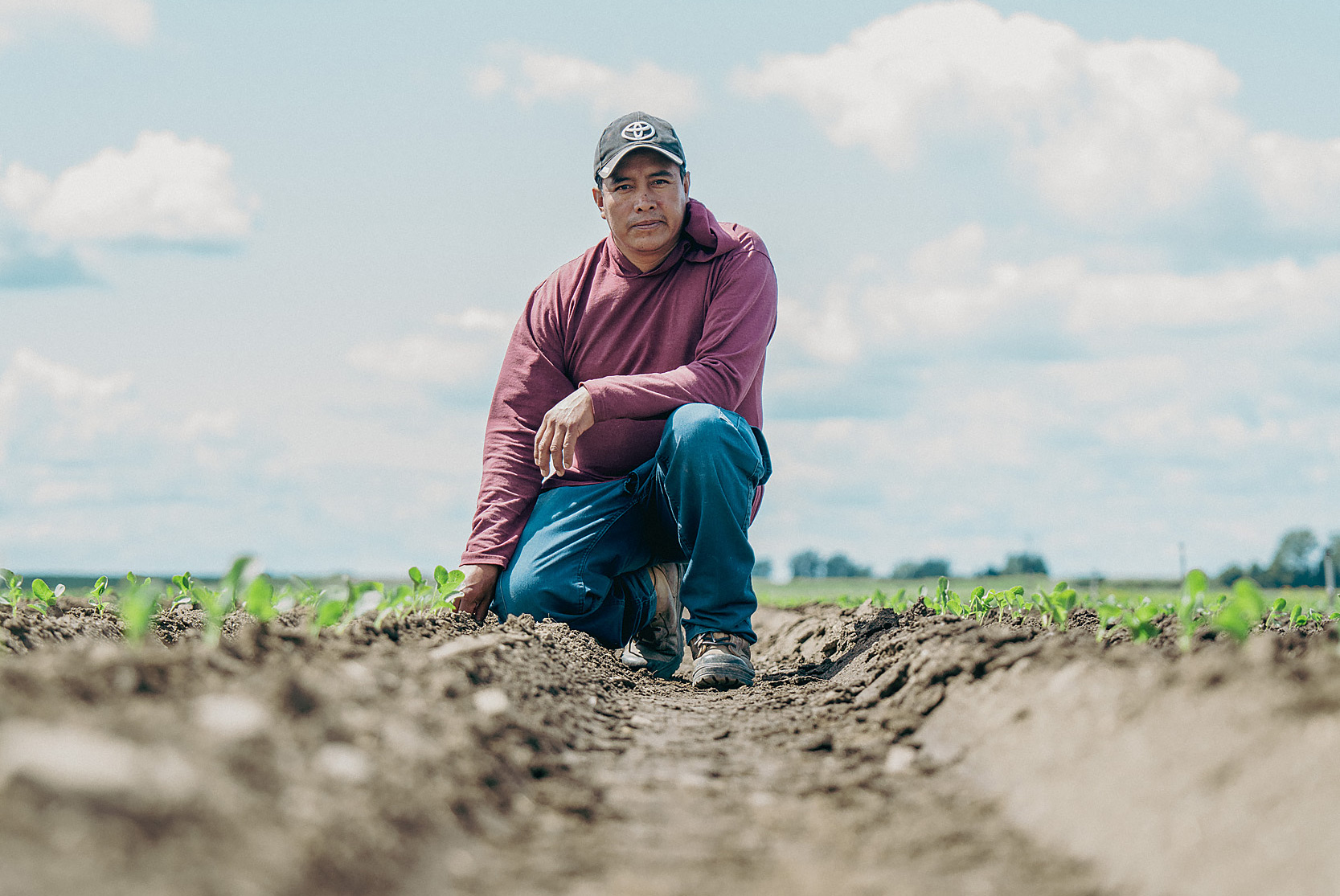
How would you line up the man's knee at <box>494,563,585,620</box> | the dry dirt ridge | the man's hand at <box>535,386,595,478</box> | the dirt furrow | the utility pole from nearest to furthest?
1. the dry dirt ridge
2. the dirt furrow
3. the man's hand at <box>535,386,595,478</box>
4. the man's knee at <box>494,563,585,620</box>
5. the utility pole

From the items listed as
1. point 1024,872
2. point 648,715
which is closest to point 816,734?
point 648,715

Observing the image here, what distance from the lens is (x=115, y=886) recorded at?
3.49ft

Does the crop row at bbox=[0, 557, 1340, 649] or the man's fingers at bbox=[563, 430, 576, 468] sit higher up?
the man's fingers at bbox=[563, 430, 576, 468]

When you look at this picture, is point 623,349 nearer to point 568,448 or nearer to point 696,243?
point 696,243

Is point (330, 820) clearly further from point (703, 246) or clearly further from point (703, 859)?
point (703, 246)

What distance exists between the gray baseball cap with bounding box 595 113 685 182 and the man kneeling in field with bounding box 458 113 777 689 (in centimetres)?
1

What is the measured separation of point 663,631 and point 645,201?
75.5 inches

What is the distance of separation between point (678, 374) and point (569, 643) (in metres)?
1.11

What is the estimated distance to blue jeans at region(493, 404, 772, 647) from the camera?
386 cm

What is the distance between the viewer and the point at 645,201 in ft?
13.9

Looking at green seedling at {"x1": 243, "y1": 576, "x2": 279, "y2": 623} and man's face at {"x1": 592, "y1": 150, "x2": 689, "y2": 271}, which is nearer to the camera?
green seedling at {"x1": 243, "y1": 576, "x2": 279, "y2": 623}

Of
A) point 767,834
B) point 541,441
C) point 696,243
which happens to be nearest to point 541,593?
point 541,441

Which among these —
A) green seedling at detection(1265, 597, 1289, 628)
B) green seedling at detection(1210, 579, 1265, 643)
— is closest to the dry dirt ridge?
green seedling at detection(1210, 579, 1265, 643)

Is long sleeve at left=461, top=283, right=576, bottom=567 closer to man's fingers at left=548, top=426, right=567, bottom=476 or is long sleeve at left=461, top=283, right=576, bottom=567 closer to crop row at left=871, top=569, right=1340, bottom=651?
man's fingers at left=548, top=426, right=567, bottom=476
